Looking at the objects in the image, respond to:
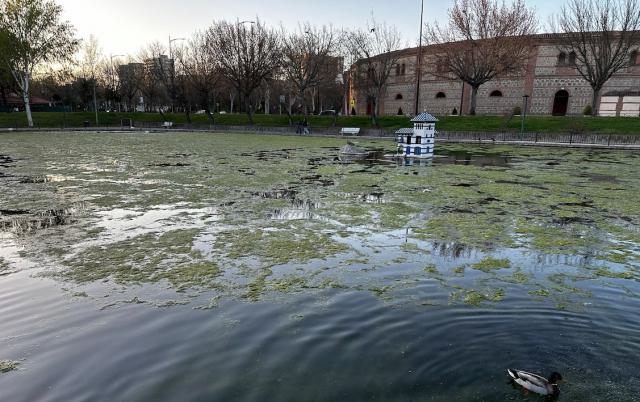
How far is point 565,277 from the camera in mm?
6742

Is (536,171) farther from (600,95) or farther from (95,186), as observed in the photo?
(600,95)

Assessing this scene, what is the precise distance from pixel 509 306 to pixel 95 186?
12804mm

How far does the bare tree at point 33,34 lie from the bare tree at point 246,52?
16.4 m

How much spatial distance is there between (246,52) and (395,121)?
18450mm

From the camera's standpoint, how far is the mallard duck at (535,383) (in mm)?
3805

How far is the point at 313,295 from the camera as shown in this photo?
5.95 meters

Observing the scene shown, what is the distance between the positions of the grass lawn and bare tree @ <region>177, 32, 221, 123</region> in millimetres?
4271

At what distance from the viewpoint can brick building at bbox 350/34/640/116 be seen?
4253cm

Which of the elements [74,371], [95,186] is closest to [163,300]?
[74,371]

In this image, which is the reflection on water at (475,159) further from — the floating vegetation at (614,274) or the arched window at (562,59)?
the arched window at (562,59)

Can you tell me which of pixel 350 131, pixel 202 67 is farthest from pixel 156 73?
pixel 350 131

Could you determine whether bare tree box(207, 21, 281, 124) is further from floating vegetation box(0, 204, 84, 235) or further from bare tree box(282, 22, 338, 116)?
floating vegetation box(0, 204, 84, 235)

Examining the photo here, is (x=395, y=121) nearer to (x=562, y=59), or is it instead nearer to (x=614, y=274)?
(x=562, y=59)

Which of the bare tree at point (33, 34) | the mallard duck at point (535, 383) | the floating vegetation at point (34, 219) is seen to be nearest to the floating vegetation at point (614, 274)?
the mallard duck at point (535, 383)
